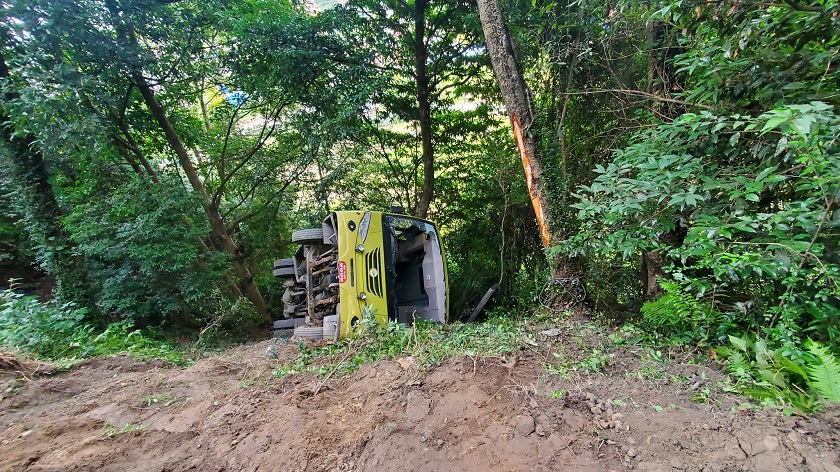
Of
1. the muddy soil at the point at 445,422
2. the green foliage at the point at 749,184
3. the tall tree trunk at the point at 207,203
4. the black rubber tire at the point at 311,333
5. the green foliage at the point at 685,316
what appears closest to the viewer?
the muddy soil at the point at 445,422

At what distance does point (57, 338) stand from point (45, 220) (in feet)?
9.17

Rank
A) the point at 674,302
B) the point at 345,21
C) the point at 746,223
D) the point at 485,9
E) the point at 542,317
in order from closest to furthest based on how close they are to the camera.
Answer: the point at 746,223 < the point at 674,302 < the point at 542,317 < the point at 485,9 < the point at 345,21

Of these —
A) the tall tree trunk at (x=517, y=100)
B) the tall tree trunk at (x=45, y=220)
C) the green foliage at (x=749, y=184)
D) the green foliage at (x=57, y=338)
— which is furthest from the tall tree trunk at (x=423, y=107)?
the tall tree trunk at (x=45, y=220)

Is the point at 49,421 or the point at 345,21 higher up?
the point at 345,21

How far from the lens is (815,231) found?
202cm

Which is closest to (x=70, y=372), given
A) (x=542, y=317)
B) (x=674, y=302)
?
(x=542, y=317)

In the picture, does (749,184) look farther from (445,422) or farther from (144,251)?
(144,251)

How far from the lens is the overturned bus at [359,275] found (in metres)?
4.29

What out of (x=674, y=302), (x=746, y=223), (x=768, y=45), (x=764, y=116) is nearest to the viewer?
(x=764, y=116)

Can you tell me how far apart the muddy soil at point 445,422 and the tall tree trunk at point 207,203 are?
5554 mm

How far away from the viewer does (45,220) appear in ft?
20.3

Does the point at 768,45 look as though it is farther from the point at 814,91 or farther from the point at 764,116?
the point at 764,116

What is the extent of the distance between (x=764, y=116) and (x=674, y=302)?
4.76ft

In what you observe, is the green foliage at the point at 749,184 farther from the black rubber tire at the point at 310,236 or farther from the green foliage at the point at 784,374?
the black rubber tire at the point at 310,236
